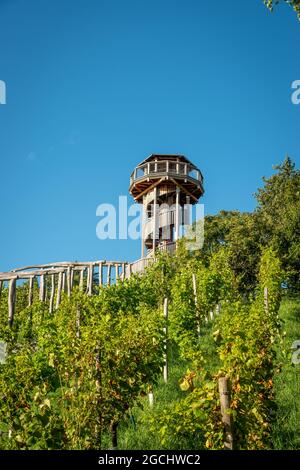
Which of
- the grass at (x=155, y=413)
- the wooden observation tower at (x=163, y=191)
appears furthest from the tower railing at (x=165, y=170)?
the grass at (x=155, y=413)

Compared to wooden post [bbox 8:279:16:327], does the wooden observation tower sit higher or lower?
higher

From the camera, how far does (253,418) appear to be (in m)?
4.66

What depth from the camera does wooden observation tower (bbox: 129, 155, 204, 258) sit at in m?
29.2

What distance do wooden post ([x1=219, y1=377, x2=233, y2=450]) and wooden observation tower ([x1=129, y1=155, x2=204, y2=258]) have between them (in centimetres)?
2408

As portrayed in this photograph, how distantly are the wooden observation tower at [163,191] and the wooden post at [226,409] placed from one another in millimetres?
24081

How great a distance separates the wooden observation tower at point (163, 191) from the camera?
29219 mm

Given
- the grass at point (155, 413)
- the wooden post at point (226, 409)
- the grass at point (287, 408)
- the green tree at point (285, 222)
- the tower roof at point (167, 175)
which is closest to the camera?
the wooden post at point (226, 409)

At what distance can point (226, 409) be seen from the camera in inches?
158

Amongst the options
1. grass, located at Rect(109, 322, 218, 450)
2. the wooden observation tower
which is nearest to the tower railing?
the wooden observation tower

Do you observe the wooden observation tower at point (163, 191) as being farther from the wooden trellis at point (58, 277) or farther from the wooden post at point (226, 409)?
the wooden post at point (226, 409)

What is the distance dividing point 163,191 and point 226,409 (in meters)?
26.9

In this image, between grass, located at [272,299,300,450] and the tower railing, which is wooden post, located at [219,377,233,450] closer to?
grass, located at [272,299,300,450]
